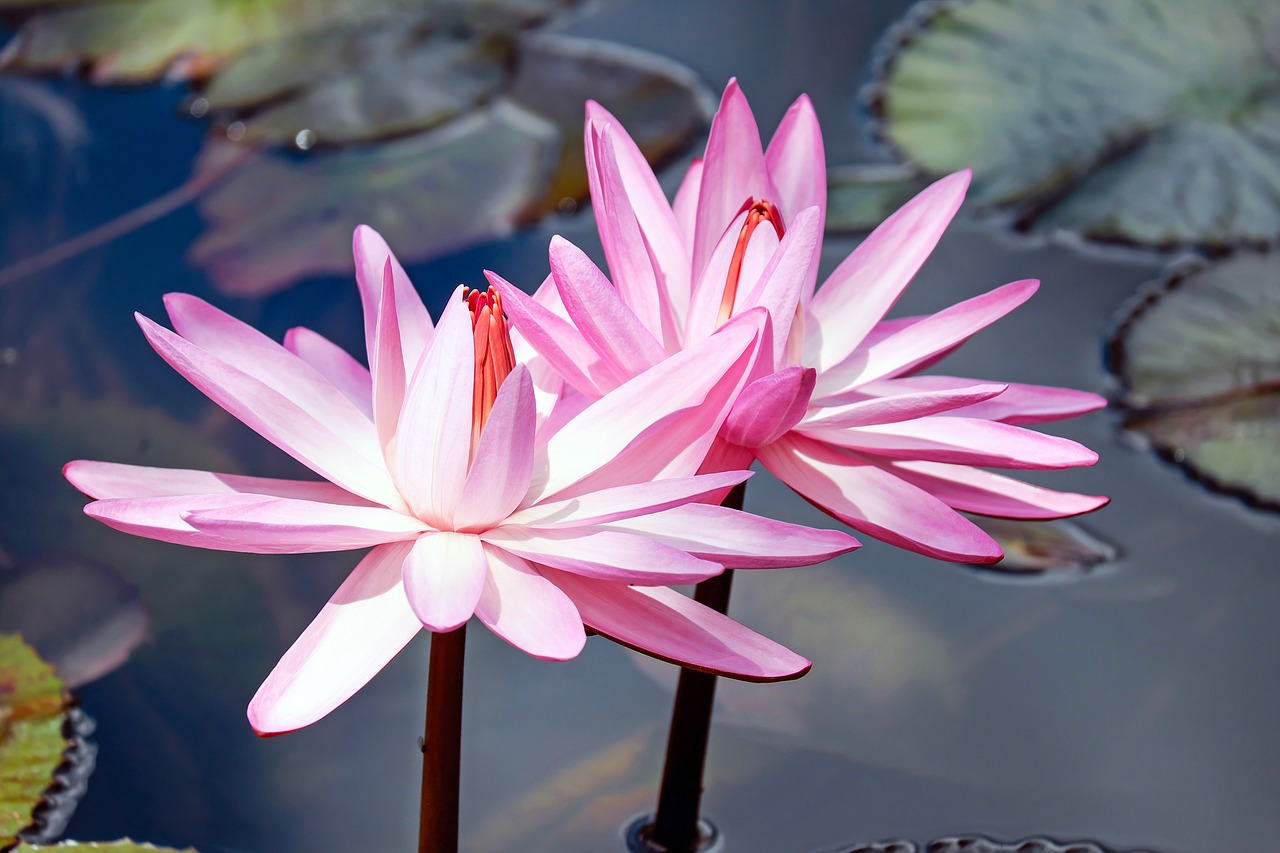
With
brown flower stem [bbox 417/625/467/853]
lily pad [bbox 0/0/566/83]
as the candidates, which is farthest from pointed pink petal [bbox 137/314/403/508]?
lily pad [bbox 0/0/566/83]

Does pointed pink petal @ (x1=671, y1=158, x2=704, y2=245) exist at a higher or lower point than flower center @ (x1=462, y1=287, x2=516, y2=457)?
higher

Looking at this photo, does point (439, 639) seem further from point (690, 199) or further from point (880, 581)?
point (880, 581)

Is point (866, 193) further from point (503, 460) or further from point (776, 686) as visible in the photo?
point (503, 460)

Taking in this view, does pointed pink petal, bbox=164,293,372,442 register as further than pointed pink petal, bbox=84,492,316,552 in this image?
Yes

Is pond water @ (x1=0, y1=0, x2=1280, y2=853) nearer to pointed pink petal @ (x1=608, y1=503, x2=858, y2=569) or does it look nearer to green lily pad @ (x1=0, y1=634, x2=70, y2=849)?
green lily pad @ (x1=0, y1=634, x2=70, y2=849)

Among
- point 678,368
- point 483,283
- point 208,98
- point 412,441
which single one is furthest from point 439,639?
point 208,98
